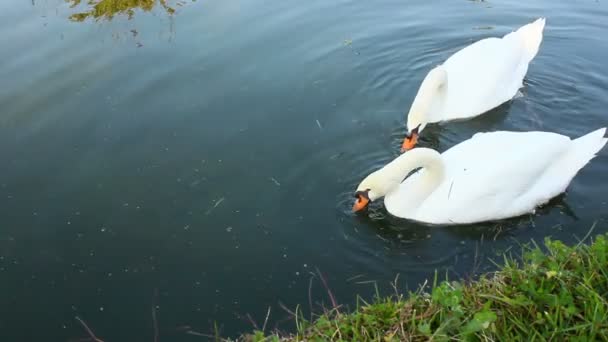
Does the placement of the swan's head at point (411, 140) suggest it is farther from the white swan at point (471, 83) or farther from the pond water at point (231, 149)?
the pond water at point (231, 149)

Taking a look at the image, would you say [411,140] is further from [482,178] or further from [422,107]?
[482,178]

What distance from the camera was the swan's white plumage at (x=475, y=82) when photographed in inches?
273

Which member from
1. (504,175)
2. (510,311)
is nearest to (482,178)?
(504,175)

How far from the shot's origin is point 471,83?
7.26 meters

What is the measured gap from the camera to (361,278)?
4.93m

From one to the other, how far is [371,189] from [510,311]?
263cm

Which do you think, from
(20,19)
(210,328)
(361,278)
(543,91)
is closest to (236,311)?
(210,328)

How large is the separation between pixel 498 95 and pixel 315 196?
2763 mm

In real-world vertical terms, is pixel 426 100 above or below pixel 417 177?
above

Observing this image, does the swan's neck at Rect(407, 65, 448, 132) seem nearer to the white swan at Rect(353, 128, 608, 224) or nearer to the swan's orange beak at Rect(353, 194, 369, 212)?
the white swan at Rect(353, 128, 608, 224)

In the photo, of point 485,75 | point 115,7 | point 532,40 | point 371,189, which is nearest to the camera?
point 371,189

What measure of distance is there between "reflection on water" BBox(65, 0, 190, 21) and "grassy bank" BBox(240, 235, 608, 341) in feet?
26.2

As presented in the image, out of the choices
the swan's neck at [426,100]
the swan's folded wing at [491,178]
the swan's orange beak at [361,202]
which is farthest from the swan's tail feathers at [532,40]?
the swan's orange beak at [361,202]

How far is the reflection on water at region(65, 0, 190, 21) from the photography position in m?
10.1
